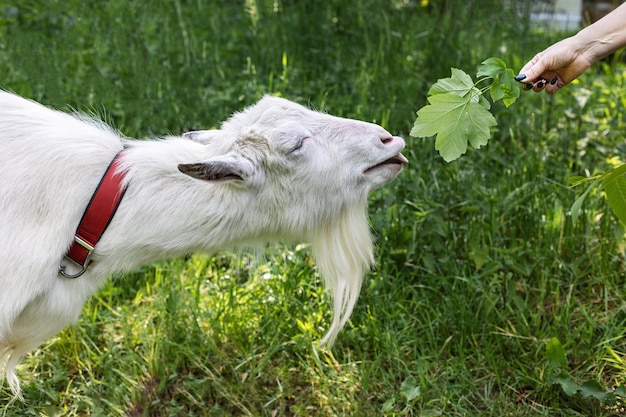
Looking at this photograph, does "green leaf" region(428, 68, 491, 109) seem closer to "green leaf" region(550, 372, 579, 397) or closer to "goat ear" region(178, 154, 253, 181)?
"goat ear" region(178, 154, 253, 181)

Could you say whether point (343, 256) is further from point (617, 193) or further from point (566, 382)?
point (617, 193)

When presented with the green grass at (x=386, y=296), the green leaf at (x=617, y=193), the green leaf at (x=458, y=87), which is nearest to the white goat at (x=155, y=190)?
the green leaf at (x=458, y=87)

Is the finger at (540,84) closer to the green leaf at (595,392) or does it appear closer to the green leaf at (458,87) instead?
the green leaf at (458,87)

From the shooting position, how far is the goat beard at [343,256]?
3.15 metres

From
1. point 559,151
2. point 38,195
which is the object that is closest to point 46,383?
point 38,195

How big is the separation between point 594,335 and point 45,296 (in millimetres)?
2352

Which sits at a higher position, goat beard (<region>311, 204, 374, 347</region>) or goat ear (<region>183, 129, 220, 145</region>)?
goat ear (<region>183, 129, 220, 145</region>)

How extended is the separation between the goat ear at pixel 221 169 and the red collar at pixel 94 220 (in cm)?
35

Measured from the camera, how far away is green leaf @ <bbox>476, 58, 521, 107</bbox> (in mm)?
2541

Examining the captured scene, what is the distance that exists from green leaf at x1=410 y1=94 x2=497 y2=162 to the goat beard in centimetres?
71

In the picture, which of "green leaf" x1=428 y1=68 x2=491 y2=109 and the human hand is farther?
the human hand

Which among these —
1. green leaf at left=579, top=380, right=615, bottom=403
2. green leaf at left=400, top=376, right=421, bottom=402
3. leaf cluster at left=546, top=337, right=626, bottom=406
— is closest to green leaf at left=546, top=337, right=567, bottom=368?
leaf cluster at left=546, top=337, right=626, bottom=406

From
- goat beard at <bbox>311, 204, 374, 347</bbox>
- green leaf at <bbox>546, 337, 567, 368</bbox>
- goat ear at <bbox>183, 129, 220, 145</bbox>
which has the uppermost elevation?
goat ear at <bbox>183, 129, 220, 145</bbox>

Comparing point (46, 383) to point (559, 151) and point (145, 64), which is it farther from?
point (559, 151)
